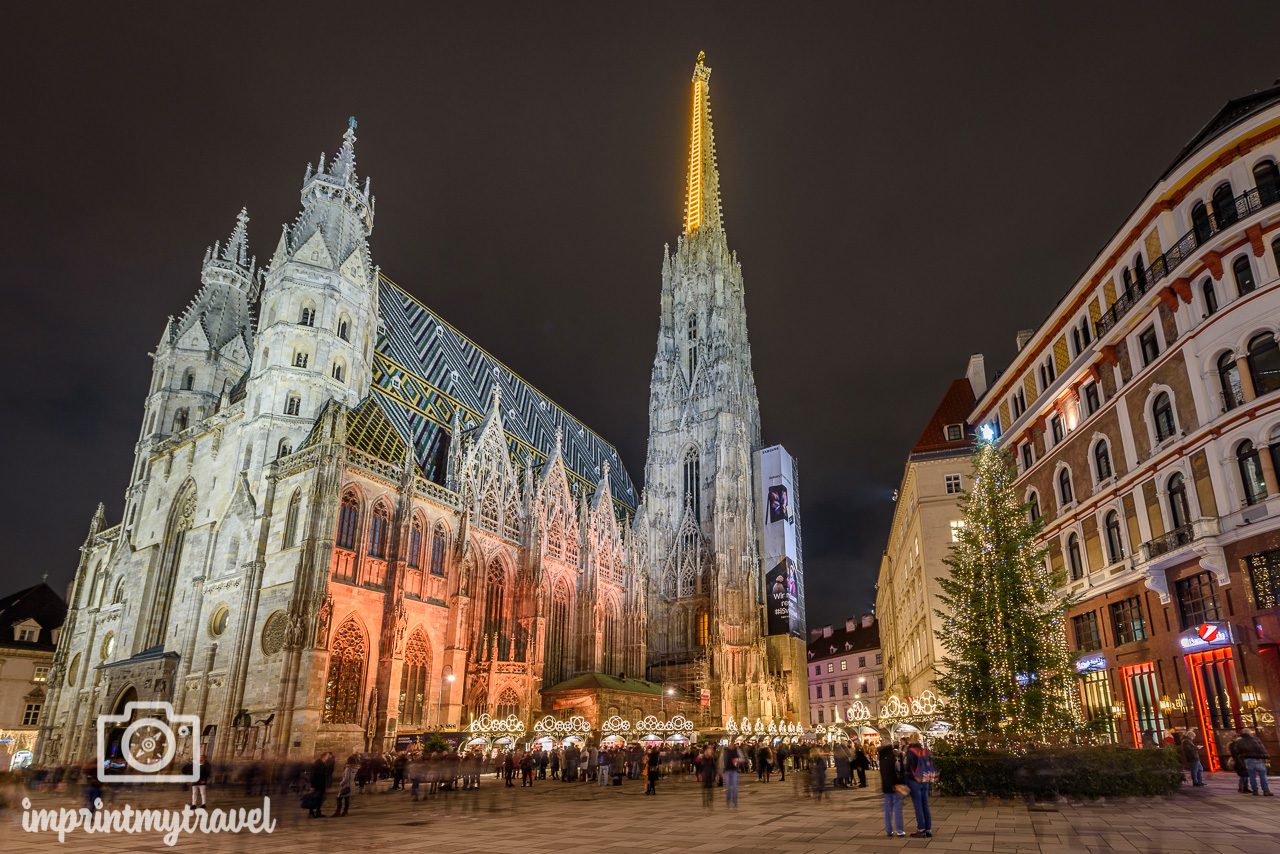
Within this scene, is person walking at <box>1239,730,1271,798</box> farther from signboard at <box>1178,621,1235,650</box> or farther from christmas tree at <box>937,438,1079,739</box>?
signboard at <box>1178,621,1235,650</box>

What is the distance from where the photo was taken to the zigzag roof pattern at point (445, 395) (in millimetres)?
51281

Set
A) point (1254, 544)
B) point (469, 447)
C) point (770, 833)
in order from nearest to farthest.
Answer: point (770, 833) < point (1254, 544) < point (469, 447)

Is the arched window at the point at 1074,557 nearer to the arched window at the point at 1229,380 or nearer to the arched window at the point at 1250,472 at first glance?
the arched window at the point at 1250,472

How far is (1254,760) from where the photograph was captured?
15.8 m

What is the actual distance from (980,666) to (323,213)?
48025mm

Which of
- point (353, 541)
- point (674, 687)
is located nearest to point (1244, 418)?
point (353, 541)

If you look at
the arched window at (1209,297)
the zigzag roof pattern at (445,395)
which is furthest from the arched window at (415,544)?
the arched window at (1209,297)

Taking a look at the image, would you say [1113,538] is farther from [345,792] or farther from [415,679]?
[415,679]

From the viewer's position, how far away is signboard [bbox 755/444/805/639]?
77.8 meters

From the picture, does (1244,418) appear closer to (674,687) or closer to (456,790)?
(456,790)

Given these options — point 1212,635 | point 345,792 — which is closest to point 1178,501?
point 1212,635

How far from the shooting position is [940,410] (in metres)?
47.4

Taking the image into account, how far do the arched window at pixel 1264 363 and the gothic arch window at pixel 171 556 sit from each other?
166 feet

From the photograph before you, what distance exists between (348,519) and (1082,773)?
35.0 meters
